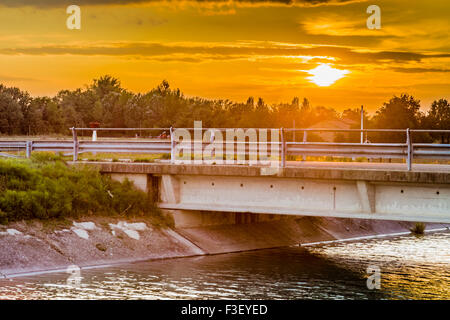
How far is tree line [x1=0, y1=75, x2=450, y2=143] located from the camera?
8681 centimetres

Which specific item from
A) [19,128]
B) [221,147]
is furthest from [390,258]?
[19,128]

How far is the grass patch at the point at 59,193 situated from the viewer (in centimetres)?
2577

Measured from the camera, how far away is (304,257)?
2897 cm

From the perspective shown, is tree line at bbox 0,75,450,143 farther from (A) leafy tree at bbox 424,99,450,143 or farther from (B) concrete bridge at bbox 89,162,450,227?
(B) concrete bridge at bbox 89,162,450,227

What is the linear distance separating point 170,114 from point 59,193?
91042mm

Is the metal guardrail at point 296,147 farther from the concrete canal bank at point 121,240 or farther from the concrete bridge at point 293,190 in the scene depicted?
the concrete canal bank at point 121,240

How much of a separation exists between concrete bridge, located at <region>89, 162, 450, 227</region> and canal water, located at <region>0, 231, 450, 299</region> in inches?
74.2

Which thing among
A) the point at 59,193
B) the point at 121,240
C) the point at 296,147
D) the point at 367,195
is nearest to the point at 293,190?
the point at 296,147

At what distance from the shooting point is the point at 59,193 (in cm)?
2738

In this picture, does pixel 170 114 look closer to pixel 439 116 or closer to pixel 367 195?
pixel 439 116

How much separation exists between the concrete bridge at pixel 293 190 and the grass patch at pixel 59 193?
82 centimetres

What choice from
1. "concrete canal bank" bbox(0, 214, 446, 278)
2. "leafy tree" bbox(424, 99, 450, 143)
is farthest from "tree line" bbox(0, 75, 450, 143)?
"concrete canal bank" bbox(0, 214, 446, 278)
